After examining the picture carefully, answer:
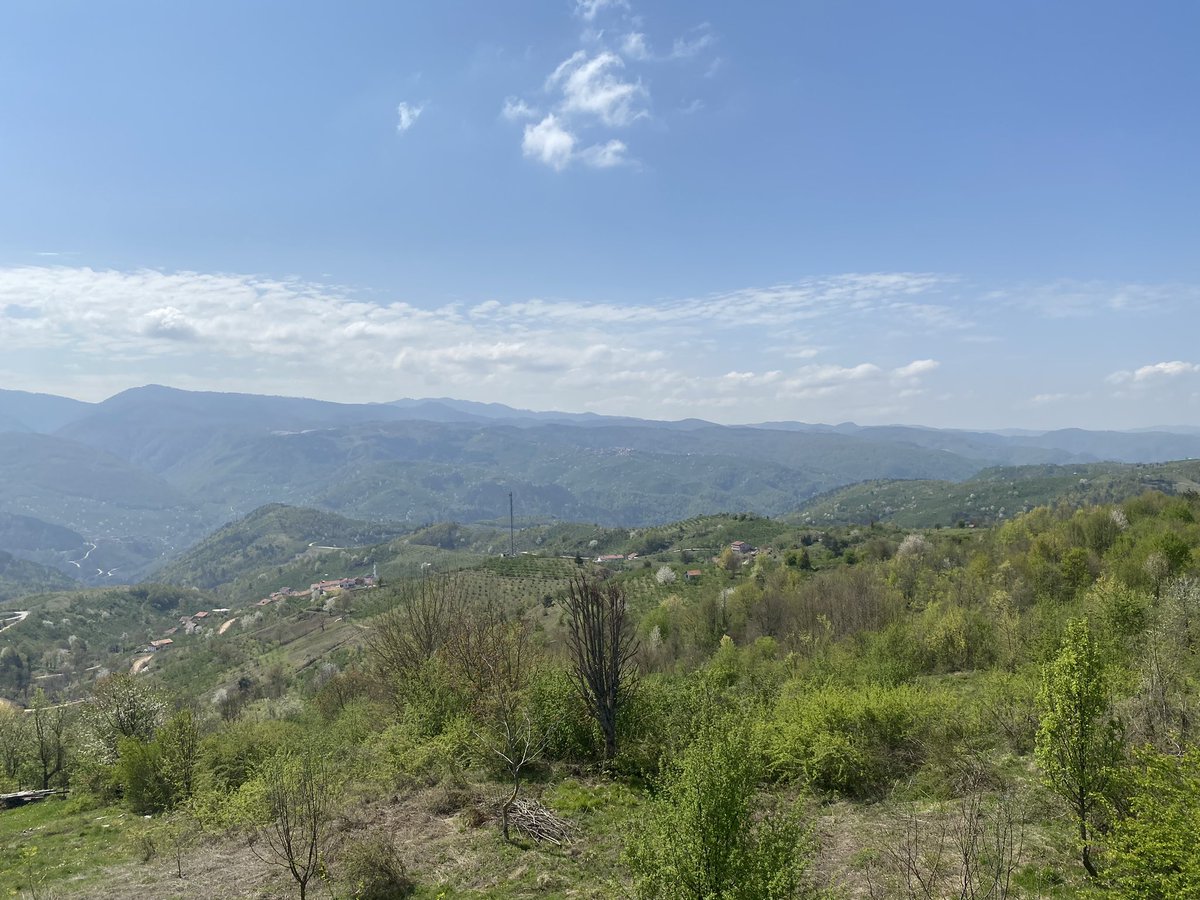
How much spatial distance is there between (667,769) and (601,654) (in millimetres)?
10384

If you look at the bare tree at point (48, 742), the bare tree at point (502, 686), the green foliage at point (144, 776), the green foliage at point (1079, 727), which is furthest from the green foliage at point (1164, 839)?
Answer: the bare tree at point (48, 742)

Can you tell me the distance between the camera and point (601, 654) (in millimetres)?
23328

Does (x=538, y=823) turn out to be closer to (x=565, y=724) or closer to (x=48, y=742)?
(x=565, y=724)

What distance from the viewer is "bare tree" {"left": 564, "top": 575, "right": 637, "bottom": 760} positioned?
23.2 meters

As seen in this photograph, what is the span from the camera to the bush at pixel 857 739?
19953 millimetres

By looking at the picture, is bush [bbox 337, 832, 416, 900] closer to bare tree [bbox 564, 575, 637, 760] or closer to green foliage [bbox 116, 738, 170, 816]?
bare tree [bbox 564, 575, 637, 760]

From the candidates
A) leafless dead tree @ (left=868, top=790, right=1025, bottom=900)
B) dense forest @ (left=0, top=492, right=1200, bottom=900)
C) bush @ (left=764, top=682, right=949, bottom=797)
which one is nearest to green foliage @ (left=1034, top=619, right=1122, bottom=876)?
dense forest @ (left=0, top=492, right=1200, bottom=900)

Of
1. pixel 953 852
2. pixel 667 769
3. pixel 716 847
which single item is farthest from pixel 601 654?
pixel 716 847

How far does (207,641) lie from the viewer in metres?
149

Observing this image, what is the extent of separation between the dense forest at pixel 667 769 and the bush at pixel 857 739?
0.09m

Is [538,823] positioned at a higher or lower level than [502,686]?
lower

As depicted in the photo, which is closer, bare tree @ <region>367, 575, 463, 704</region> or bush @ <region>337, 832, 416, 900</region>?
bush @ <region>337, 832, 416, 900</region>

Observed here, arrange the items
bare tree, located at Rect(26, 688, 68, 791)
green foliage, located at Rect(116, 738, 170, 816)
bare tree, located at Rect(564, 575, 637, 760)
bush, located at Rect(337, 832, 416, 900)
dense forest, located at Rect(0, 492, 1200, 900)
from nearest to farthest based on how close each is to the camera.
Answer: dense forest, located at Rect(0, 492, 1200, 900), bush, located at Rect(337, 832, 416, 900), bare tree, located at Rect(564, 575, 637, 760), green foliage, located at Rect(116, 738, 170, 816), bare tree, located at Rect(26, 688, 68, 791)

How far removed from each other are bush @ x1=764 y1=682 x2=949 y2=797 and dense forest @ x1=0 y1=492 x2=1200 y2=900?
0.09 meters
